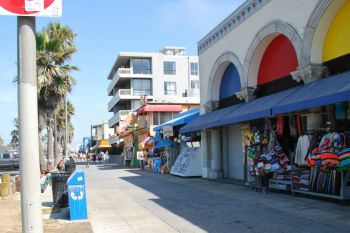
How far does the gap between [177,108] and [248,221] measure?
25102 millimetres

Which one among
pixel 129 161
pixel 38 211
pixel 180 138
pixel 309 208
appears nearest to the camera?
pixel 38 211

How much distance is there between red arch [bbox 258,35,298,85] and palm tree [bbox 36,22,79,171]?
12293 mm

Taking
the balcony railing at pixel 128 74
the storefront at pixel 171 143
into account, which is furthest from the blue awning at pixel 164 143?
the balcony railing at pixel 128 74

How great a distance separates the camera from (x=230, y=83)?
1883cm

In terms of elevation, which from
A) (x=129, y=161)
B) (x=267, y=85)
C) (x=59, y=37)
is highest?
(x=59, y=37)

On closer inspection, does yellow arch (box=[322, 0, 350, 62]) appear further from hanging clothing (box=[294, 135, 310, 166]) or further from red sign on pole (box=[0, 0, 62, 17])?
red sign on pole (box=[0, 0, 62, 17])

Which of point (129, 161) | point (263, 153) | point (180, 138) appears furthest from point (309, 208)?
point (129, 161)

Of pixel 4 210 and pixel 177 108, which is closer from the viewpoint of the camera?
pixel 4 210

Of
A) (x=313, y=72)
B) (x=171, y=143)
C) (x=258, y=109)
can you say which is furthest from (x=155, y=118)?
(x=313, y=72)

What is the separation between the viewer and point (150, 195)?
49.1 feet

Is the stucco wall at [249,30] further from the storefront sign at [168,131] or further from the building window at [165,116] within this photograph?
the building window at [165,116]

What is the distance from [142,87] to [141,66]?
3099 mm

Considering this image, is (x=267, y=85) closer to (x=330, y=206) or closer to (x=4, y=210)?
(x=330, y=206)

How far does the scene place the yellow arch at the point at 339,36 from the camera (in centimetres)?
1107
